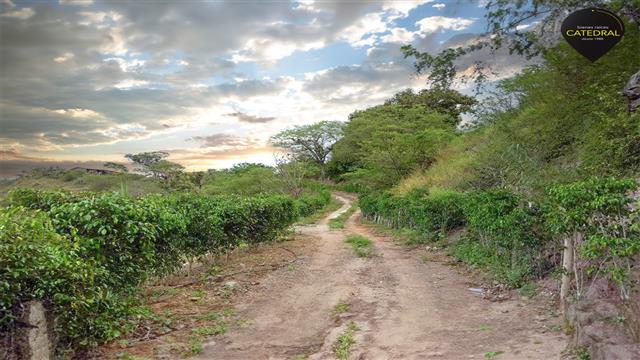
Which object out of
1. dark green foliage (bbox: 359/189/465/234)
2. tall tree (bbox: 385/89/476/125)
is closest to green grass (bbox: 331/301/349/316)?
dark green foliage (bbox: 359/189/465/234)

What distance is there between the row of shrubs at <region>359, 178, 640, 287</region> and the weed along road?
888mm

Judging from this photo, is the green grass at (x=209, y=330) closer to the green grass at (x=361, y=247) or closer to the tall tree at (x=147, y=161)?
the green grass at (x=361, y=247)

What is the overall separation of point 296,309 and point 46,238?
440 cm

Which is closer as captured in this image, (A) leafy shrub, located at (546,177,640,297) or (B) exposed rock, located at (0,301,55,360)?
(B) exposed rock, located at (0,301,55,360)

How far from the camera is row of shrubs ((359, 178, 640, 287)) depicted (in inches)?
201

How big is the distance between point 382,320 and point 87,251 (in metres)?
4.47

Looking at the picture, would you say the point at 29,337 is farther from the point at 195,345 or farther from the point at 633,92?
the point at 633,92

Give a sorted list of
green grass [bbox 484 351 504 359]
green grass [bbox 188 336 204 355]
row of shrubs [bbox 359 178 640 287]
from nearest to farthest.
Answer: row of shrubs [bbox 359 178 640 287], green grass [bbox 484 351 504 359], green grass [bbox 188 336 204 355]

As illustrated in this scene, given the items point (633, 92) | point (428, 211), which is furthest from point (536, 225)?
point (428, 211)

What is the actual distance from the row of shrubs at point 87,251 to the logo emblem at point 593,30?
9065 mm

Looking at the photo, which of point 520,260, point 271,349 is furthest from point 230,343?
point 520,260

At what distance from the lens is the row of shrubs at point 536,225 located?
5.10 m

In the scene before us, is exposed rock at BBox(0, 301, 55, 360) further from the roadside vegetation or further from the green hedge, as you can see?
the green hedge

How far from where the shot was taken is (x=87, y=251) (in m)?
5.87
